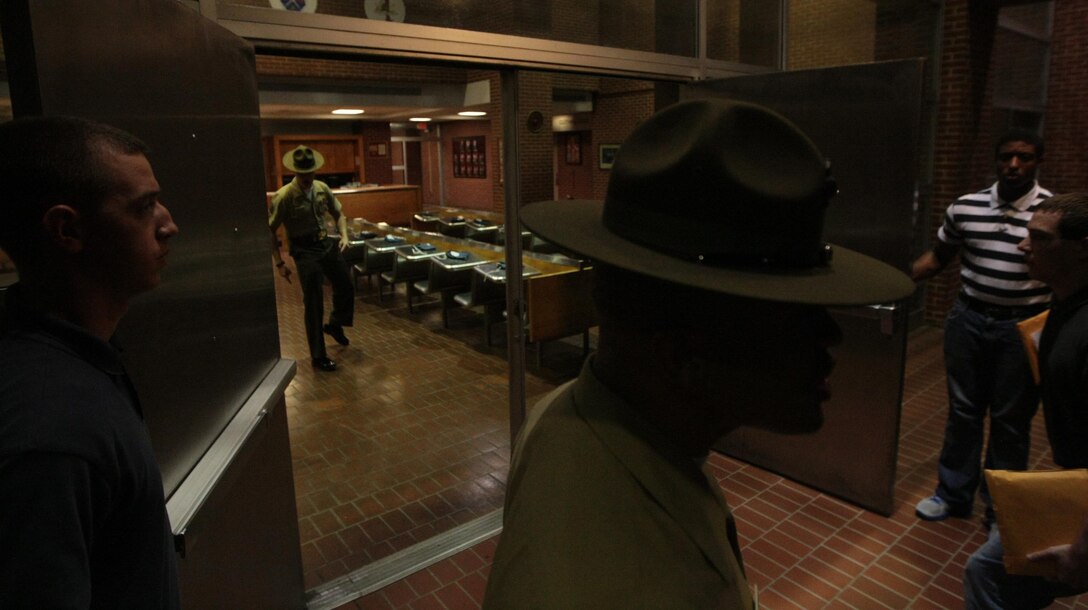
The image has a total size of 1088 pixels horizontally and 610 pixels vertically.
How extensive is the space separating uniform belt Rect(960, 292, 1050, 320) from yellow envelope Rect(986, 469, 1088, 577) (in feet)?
5.16

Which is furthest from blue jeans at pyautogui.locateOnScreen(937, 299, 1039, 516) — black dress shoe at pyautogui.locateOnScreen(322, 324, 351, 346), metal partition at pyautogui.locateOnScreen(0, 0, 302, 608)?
black dress shoe at pyautogui.locateOnScreen(322, 324, 351, 346)

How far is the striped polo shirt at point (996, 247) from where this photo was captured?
3205 millimetres

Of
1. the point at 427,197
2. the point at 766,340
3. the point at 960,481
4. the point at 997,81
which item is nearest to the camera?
the point at 766,340

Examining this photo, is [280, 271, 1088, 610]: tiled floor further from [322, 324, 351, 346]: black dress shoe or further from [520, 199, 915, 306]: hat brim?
[520, 199, 915, 306]: hat brim

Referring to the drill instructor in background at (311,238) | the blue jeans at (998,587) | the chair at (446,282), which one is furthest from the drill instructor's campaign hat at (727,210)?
the chair at (446,282)

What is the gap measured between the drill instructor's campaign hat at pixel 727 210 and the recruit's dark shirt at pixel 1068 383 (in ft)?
4.94

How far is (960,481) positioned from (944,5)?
511cm

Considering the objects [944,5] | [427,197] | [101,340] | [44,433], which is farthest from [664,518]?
[427,197]

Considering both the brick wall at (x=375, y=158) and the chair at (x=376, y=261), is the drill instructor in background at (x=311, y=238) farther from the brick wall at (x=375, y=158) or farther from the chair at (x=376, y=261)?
the brick wall at (x=375, y=158)

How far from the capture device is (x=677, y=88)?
4.38 m

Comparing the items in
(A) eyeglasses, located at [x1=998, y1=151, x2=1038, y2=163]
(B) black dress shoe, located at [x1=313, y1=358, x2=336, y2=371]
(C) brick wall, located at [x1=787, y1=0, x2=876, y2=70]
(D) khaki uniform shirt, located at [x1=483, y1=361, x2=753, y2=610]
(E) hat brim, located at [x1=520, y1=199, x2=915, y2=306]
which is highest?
(C) brick wall, located at [x1=787, y1=0, x2=876, y2=70]

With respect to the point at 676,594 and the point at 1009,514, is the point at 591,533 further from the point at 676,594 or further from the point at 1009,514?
the point at 1009,514

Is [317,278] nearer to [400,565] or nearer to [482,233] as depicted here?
[400,565]

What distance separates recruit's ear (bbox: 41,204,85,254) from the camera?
1086mm
